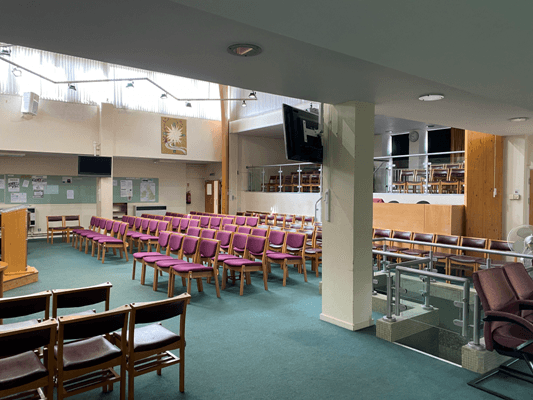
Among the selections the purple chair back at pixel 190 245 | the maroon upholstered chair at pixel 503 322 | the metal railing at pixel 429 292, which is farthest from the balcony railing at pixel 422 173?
the maroon upholstered chair at pixel 503 322

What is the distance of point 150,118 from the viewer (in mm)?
13648

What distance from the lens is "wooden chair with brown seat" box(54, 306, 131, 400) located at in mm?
2484

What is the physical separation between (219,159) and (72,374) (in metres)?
13.1

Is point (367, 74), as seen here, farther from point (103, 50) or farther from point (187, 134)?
Answer: point (187, 134)

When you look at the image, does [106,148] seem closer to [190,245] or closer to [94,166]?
[94,166]

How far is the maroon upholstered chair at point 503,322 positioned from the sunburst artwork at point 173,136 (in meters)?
12.1

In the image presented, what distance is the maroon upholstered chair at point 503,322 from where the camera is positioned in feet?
9.88

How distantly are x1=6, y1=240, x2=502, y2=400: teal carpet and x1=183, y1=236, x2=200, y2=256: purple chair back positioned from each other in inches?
34.7

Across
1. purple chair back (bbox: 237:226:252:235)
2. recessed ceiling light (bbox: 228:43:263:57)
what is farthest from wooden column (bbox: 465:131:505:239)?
recessed ceiling light (bbox: 228:43:263:57)

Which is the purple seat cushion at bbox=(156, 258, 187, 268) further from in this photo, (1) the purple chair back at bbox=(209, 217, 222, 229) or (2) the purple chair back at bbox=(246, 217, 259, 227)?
(1) the purple chair back at bbox=(209, 217, 222, 229)

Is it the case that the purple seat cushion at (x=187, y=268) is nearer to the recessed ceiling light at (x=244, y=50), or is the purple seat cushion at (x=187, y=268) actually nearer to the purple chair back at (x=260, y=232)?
the purple chair back at (x=260, y=232)

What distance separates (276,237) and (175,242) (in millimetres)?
1849

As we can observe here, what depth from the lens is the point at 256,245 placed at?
6.66 metres

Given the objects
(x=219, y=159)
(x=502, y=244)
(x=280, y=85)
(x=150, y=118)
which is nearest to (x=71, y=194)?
(x=150, y=118)
